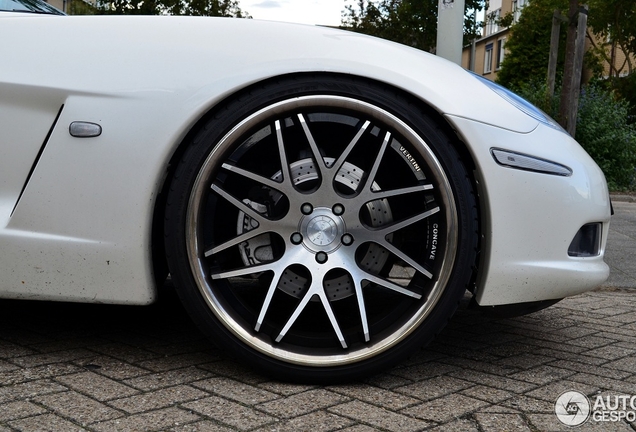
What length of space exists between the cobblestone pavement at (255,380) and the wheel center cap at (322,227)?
47 centimetres

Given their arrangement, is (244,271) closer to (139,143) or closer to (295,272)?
(295,272)

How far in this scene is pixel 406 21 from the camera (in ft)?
91.0

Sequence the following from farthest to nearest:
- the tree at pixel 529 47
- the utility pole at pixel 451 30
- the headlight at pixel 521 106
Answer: the tree at pixel 529 47, the utility pole at pixel 451 30, the headlight at pixel 521 106

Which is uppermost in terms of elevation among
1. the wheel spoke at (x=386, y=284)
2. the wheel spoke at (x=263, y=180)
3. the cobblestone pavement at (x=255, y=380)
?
the wheel spoke at (x=263, y=180)

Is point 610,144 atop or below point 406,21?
below

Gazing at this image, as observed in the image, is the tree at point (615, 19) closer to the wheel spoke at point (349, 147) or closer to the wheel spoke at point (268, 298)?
the wheel spoke at point (349, 147)

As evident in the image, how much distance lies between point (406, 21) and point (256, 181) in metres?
26.4

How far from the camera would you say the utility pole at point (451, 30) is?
5953 millimetres

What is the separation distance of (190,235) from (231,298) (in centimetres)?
25

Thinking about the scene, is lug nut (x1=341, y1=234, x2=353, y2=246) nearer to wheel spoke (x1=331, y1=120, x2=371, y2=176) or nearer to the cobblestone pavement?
wheel spoke (x1=331, y1=120, x2=371, y2=176)

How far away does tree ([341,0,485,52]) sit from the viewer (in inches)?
966

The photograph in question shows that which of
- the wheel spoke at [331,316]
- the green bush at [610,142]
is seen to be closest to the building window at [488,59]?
the green bush at [610,142]

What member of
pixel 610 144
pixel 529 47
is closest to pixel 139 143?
pixel 610 144

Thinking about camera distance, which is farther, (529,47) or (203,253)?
(529,47)
